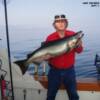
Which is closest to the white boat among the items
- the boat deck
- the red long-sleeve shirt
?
the boat deck

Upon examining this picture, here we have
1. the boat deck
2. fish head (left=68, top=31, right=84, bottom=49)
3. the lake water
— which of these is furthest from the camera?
the lake water

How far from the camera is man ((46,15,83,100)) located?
455 centimetres

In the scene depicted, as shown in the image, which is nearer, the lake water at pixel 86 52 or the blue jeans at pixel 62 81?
the blue jeans at pixel 62 81

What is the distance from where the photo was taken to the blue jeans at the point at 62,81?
15.2 feet

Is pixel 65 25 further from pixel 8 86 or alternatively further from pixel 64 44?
pixel 8 86

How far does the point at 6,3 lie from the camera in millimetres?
4754

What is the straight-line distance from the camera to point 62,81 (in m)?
4.71

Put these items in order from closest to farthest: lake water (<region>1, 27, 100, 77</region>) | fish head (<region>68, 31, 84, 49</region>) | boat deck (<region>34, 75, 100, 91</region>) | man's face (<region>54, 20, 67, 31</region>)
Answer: fish head (<region>68, 31, 84, 49</region>), man's face (<region>54, 20, 67, 31</region>), boat deck (<region>34, 75, 100, 91</region>), lake water (<region>1, 27, 100, 77</region>)

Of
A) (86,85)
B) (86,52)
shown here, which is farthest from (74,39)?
(86,52)

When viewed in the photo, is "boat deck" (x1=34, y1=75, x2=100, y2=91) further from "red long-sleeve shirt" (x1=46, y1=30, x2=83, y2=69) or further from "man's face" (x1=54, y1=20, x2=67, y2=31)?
"man's face" (x1=54, y1=20, x2=67, y2=31)

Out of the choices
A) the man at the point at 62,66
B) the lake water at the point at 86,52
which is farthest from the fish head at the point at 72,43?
the lake water at the point at 86,52

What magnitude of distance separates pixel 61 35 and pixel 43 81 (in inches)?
31.2

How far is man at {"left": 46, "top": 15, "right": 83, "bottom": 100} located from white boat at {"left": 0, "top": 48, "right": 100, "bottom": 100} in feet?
1.01

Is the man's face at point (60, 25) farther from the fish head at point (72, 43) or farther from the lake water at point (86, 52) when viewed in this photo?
the lake water at point (86, 52)
